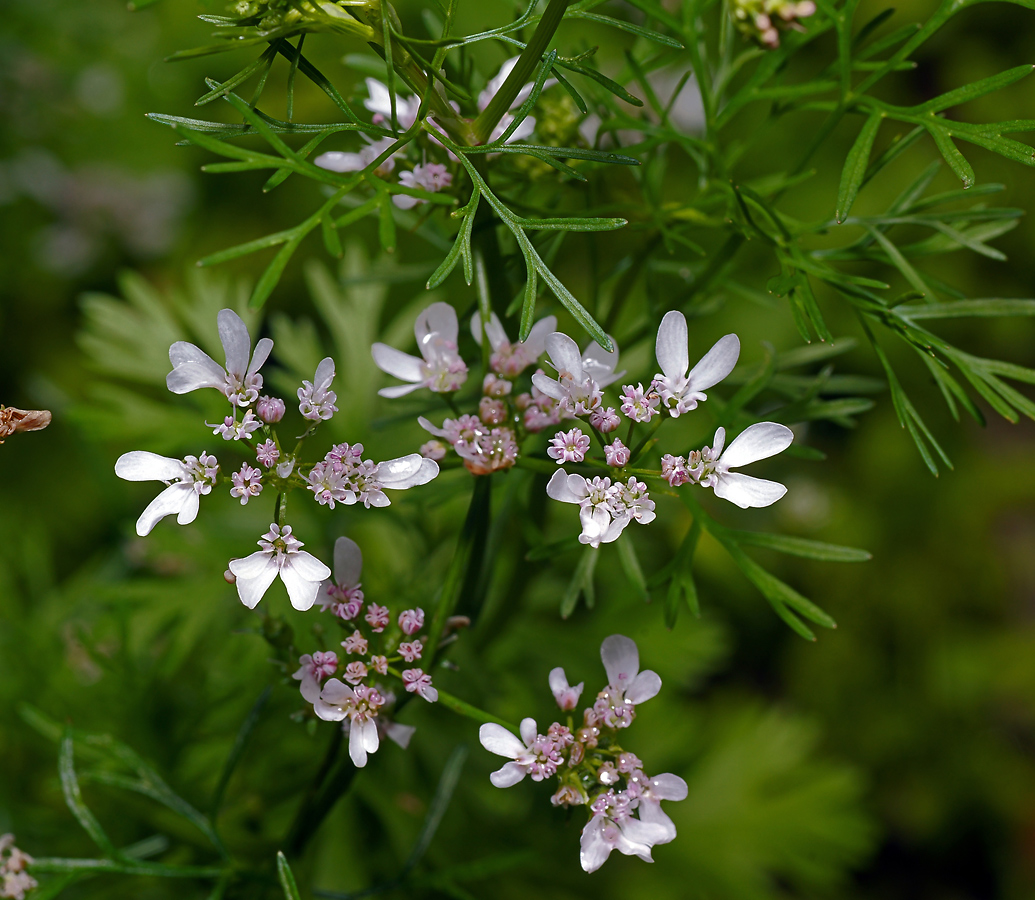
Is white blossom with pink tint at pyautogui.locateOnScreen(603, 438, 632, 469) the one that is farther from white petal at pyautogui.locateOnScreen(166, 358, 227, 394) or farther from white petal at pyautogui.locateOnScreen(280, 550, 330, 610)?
white petal at pyautogui.locateOnScreen(166, 358, 227, 394)

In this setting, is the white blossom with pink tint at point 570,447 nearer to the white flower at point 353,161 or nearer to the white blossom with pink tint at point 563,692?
the white blossom with pink tint at point 563,692

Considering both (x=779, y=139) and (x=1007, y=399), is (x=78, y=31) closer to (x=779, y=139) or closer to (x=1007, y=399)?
(x=779, y=139)

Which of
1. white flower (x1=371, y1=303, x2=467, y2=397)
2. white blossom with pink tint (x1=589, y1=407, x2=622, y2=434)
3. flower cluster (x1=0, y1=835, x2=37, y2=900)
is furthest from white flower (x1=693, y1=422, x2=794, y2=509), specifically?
flower cluster (x1=0, y1=835, x2=37, y2=900)

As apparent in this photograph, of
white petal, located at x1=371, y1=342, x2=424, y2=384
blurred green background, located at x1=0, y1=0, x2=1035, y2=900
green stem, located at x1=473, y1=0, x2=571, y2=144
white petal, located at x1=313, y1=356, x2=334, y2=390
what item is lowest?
blurred green background, located at x1=0, y1=0, x2=1035, y2=900

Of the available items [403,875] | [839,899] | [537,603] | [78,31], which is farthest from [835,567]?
[78,31]

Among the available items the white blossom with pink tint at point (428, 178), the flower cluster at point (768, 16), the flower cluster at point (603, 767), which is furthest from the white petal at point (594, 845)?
the flower cluster at point (768, 16)
